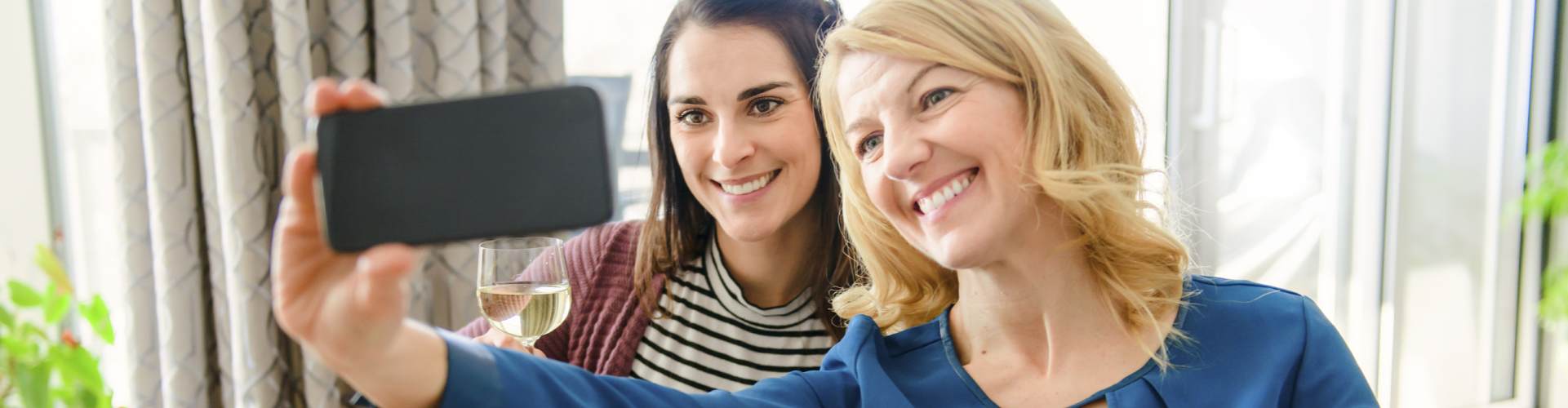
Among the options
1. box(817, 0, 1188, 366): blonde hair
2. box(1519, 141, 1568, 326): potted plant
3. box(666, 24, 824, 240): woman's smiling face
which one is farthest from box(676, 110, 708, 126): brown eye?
box(1519, 141, 1568, 326): potted plant

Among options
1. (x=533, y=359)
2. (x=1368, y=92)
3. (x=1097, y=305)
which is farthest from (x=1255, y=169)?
(x=533, y=359)

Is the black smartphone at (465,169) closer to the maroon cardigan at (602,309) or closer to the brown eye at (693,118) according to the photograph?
the brown eye at (693,118)

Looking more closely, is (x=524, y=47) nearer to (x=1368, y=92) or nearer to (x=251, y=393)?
(x=251, y=393)

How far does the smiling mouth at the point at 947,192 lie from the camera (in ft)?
3.64

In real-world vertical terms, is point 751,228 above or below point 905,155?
below

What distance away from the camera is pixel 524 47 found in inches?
107

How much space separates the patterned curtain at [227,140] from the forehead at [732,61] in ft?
3.66

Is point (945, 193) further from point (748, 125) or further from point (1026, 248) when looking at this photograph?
point (748, 125)

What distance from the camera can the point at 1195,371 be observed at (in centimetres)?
115

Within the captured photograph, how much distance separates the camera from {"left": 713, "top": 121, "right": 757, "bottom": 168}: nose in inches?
60.5

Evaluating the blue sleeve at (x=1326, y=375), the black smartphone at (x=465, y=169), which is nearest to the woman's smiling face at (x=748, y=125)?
the blue sleeve at (x=1326, y=375)

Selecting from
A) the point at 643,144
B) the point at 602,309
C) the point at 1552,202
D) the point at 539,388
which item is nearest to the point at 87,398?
the point at 539,388

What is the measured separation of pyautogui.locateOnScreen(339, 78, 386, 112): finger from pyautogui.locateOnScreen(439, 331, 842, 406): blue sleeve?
203mm

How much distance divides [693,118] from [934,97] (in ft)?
1.80
